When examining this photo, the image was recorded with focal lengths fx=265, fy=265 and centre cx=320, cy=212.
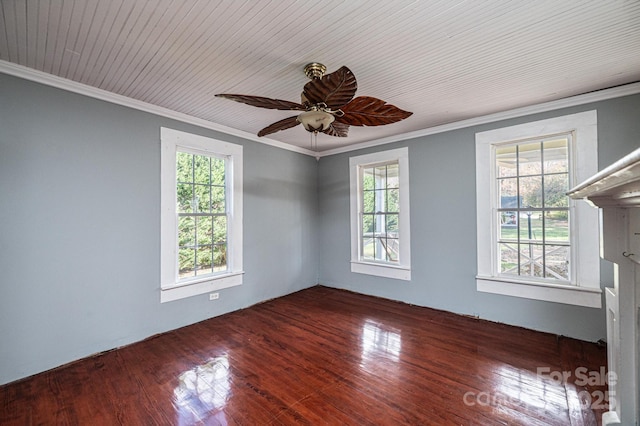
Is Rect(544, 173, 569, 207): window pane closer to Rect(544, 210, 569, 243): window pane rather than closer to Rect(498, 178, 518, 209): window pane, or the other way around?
Rect(544, 210, 569, 243): window pane

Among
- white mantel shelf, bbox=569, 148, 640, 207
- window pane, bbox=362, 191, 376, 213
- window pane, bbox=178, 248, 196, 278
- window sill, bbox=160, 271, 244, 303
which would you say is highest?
window pane, bbox=362, 191, 376, 213

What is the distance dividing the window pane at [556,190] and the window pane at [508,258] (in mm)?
631

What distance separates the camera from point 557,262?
3074 millimetres

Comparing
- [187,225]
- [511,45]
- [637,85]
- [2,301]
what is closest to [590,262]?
[637,85]

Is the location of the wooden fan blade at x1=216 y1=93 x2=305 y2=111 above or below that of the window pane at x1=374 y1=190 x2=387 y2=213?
above

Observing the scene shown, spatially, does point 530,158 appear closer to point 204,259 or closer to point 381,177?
point 381,177

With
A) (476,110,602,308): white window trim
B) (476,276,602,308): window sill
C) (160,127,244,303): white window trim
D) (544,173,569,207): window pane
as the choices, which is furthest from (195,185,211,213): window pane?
(544,173,569,207): window pane

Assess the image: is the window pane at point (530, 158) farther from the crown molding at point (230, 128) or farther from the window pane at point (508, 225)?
the window pane at point (508, 225)

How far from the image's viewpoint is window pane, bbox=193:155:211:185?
11.3ft

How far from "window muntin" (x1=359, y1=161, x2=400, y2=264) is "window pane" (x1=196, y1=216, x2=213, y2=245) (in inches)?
96.5

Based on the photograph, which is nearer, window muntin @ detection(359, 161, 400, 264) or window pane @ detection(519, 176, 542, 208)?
window pane @ detection(519, 176, 542, 208)

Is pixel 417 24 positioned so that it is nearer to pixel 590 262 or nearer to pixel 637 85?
pixel 637 85

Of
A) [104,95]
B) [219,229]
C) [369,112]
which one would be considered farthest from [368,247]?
[104,95]

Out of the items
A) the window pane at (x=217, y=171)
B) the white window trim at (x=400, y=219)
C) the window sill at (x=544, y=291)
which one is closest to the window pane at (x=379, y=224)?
the white window trim at (x=400, y=219)
